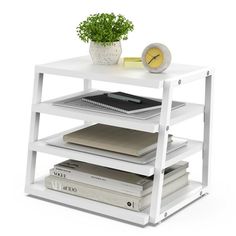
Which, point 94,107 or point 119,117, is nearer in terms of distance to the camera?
point 119,117

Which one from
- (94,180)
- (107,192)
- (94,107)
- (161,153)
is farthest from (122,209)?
(94,107)

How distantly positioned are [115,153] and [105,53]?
0.51 m

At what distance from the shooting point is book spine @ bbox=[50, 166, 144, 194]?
3.19 m

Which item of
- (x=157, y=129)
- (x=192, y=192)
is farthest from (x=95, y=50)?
(x=192, y=192)

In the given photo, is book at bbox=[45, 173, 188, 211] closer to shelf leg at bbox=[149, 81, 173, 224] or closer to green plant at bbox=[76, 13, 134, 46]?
shelf leg at bbox=[149, 81, 173, 224]

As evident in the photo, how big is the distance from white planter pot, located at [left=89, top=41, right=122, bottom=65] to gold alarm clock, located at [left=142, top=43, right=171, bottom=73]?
0.23 m

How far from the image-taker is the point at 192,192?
3445mm

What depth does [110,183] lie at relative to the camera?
128 inches

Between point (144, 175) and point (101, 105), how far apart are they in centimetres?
40

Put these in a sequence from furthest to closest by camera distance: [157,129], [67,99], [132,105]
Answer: [67,99], [132,105], [157,129]

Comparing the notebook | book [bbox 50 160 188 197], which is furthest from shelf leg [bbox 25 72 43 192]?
the notebook

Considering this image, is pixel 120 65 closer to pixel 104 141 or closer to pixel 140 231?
pixel 104 141

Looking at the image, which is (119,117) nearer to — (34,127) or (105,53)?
(105,53)

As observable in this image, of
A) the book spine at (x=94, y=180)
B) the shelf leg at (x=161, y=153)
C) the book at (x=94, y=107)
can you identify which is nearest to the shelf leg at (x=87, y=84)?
the book at (x=94, y=107)
